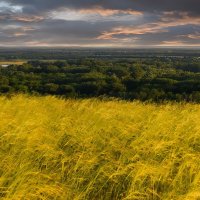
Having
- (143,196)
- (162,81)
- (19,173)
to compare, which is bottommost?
(162,81)

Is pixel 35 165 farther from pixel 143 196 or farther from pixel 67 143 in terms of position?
pixel 143 196

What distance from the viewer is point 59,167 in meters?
4.29

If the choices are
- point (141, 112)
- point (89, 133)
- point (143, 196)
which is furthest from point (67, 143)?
point (141, 112)

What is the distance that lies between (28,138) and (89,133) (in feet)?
3.56

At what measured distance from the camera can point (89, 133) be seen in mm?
5477

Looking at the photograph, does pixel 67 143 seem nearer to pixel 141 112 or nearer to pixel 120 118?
pixel 120 118

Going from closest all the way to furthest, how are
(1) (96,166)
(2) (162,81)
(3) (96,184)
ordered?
1. (3) (96,184)
2. (1) (96,166)
3. (2) (162,81)

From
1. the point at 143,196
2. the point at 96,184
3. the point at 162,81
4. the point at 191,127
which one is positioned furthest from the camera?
the point at 162,81

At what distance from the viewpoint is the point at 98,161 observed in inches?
173

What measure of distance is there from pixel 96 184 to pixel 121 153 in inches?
34.3

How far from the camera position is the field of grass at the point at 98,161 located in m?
3.42

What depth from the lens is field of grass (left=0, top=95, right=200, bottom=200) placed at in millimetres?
3422

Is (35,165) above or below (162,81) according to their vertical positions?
above

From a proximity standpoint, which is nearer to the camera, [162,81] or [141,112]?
[141,112]
